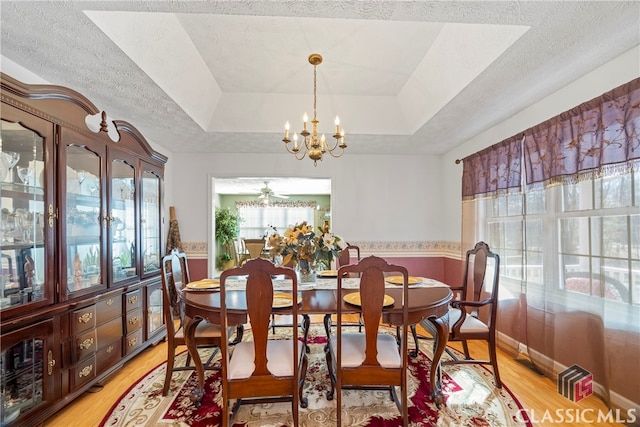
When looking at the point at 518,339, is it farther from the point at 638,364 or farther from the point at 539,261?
the point at 638,364

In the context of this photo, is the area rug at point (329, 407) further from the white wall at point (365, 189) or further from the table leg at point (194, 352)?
the white wall at point (365, 189)

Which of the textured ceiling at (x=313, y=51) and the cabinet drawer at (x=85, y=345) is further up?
the textured ceiling at (x=313, y=51)

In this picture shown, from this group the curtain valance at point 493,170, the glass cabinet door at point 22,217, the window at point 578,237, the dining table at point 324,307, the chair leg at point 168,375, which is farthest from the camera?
the curtain valance at point 493,170

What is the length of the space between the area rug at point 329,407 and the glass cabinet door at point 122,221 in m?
0.92

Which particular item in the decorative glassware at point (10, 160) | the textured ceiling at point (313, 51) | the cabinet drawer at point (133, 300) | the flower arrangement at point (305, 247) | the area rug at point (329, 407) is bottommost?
the area rug at point (329, 407)

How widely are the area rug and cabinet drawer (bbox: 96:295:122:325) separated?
56cm

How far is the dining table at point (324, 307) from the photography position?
Result: 1707mm

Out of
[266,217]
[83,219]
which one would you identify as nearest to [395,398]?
[83,219]

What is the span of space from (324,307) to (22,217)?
6.07 feet

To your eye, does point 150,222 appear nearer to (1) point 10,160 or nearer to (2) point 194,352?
(1) point 10,160

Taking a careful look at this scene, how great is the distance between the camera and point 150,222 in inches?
115

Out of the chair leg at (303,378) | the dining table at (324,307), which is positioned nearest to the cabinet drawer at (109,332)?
the dining table at (324,307)

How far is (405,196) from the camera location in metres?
4.33

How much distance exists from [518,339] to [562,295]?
2.31ft
